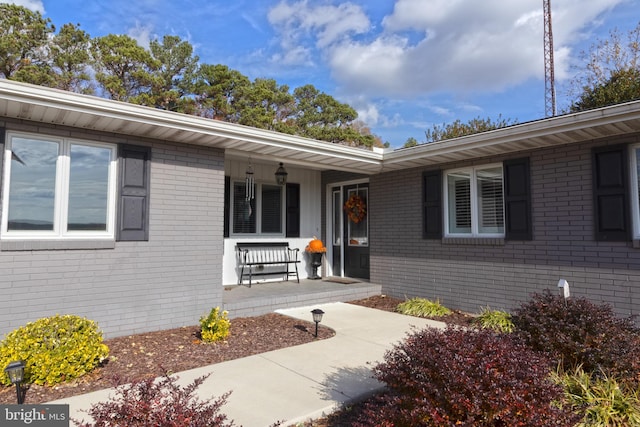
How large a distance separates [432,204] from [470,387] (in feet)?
17.9

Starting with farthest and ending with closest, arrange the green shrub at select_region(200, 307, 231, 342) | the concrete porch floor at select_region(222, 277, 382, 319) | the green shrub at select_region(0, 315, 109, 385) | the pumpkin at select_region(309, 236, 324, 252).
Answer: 1. the pumpkin at select_region(309, 236, 324, 252)
2. the concrete porch floor at select_region(222, 277, 382, 319)
3. the green shrub at select_region(200, 307, 231, 342)
4. the green shrub at select_region(0, 315, 109, 385)

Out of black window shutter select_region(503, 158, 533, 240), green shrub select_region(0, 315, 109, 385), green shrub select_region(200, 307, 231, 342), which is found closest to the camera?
green shrub select_region(0, 315, 109, 385)

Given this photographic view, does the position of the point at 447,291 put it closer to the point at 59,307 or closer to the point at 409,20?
the point at 59,307

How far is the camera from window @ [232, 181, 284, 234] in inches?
322

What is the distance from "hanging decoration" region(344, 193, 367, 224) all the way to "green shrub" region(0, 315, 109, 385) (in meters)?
5.83

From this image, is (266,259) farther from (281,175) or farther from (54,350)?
(54,350)

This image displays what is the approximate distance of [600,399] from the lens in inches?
104

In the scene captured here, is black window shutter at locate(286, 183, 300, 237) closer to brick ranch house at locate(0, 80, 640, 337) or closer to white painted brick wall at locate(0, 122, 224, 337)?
brick ranch house at locate(0, 80, 640, 337)

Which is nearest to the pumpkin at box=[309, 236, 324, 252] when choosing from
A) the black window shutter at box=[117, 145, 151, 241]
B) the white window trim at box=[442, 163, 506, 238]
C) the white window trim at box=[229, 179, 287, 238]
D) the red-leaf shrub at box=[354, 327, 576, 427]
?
the white window trim at box=[229, 179, 287, 238]

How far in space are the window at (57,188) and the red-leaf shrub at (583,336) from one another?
16.2 ft

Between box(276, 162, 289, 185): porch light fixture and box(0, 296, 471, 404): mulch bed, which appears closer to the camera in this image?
box(0, 296, 471, 404): mulch bed

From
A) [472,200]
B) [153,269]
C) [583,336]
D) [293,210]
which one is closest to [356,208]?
[293,210]

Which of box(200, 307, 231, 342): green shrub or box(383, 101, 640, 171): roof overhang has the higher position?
box(383, 101, 640, 171): roof overhang

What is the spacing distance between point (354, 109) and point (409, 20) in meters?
12.8
